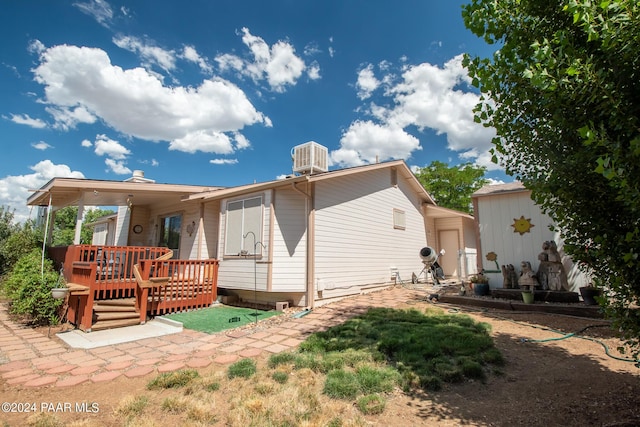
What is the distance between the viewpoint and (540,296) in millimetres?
6898

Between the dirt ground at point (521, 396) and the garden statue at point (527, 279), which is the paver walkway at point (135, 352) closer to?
the dirt ground at point (521, 396)

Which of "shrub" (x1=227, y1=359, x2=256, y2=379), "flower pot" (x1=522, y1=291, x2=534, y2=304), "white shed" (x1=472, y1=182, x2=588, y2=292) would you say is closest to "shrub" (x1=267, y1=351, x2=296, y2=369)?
"shrub" (x1=227, y1=359, x2=256, y2=379)

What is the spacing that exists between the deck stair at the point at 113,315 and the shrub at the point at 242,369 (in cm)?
399

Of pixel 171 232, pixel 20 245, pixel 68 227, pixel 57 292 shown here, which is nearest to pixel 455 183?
pixel 171 232

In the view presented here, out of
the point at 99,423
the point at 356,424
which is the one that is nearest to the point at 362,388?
the point at 356,424

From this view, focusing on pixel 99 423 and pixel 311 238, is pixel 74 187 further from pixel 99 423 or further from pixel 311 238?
pixel 99 423

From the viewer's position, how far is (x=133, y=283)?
6977 mm

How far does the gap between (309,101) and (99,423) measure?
47.1ft

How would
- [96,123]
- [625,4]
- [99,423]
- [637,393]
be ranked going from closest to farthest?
[625,4], [99,423], [637,393], [96,123]

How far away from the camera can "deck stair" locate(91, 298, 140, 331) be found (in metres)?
6.10

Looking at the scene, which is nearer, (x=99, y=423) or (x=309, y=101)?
(x=99, y=423)

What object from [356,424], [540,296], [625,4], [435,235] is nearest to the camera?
[625,4]

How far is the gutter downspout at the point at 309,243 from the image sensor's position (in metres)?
7.37

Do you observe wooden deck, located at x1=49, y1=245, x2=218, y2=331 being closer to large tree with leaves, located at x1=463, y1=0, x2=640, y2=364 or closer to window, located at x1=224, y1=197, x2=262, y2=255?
window, located at x1=224, y1=197, x2=262, y2=255
